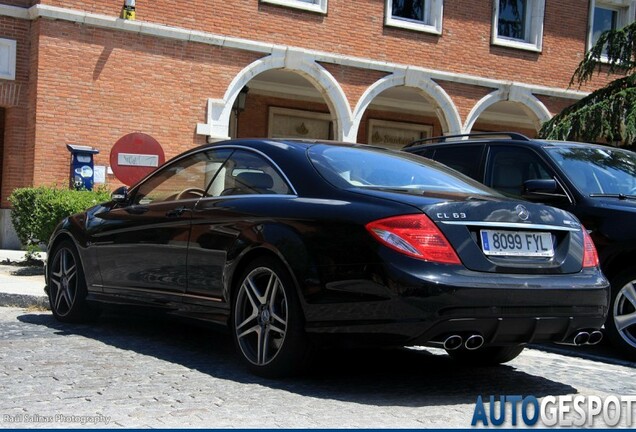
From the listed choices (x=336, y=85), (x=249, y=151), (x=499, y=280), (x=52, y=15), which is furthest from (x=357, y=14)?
(x=499, y=280)

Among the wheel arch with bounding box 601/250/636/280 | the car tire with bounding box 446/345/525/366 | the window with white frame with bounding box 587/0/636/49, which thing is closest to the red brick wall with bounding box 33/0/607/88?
the window with white frame with bounding box 587/0/636/49

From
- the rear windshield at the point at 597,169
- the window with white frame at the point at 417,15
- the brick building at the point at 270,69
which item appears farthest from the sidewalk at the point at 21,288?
the window with white frame at the point at 417,15

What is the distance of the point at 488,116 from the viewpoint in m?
26.2

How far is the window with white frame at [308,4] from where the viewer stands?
1969 cm

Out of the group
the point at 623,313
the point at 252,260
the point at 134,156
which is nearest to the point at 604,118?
the point at 134,156

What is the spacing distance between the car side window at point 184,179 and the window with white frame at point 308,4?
1273cm

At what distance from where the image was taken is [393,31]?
21203 millimetres

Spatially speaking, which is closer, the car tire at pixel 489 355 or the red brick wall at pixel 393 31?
the car tire at pixel 489 355

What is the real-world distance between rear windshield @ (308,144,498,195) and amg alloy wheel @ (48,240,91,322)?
8.57ft

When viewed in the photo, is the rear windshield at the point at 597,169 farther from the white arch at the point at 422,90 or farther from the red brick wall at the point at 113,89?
the white arch at the point at 422,90

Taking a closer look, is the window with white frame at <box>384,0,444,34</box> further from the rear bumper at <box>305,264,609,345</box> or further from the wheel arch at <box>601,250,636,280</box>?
the rear bumper at <box>305,264,609,345</box>

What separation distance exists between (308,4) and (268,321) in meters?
15.1

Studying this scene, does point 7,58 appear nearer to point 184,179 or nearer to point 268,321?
point 184,179

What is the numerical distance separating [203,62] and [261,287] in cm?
1335
